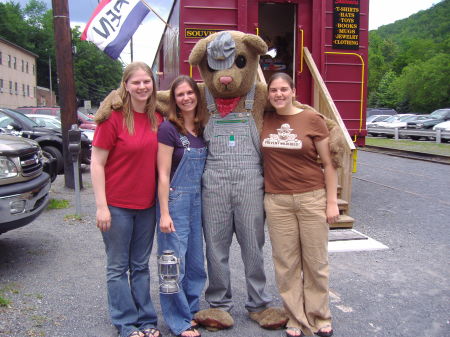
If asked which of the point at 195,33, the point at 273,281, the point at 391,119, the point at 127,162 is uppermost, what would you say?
the point at 195,33

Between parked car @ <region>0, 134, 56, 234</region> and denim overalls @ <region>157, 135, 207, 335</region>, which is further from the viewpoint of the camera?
parked car @ <region>0, 134, 56, 234</region>

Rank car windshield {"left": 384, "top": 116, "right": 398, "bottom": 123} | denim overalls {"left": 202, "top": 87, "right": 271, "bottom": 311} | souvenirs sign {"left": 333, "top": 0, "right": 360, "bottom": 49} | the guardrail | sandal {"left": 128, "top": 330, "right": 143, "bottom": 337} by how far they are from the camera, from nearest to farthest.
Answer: sandal {"left": 128, "top": 330, "right": 143, "bottom": 337} < denim overalls {"left": 202, "top": 87, "right": 271, "bottom": 311} < souvenirs sign {"left": 333, "top": 0, "right": 360, "bottom": 49} < the guardrail < car windshield {"left": 384, "top": 116, "right": 398, "bottom": 123}

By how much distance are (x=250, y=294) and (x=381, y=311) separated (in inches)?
42.0

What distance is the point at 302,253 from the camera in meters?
3.21

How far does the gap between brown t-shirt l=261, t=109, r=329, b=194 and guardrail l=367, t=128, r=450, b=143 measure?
18110 millimetres

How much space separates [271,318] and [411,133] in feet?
67.8

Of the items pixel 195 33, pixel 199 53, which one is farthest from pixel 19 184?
pixel 195 33

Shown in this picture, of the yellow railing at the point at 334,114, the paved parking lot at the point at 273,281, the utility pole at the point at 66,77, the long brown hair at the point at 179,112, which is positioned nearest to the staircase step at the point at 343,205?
the yellow railing at the point at 334,114

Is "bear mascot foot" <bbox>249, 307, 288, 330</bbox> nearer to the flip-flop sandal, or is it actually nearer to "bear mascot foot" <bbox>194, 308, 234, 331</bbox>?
"bear mascot foot" <bbox>194, 308, 234, 331</bbox>

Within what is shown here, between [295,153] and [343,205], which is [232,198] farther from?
[343,205]

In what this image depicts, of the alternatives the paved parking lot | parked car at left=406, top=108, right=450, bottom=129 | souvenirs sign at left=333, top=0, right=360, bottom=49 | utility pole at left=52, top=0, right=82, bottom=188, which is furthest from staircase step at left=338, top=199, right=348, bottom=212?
parked car at left=406, top=108, right=450, bottom=129

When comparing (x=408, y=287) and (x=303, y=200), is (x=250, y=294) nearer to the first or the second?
(x=303, y=200)

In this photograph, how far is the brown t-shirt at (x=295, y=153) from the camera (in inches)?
123

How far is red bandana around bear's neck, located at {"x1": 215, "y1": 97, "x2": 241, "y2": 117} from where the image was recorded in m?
3.32
